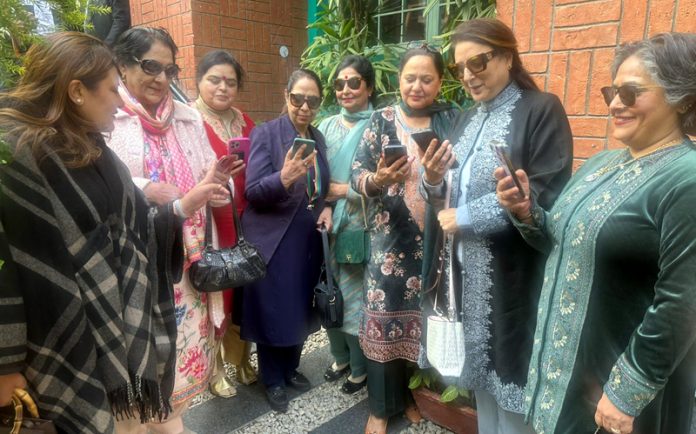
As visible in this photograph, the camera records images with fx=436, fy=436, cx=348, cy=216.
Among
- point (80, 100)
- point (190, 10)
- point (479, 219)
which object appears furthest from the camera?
point (190, 10)

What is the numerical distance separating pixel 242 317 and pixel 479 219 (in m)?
1.66

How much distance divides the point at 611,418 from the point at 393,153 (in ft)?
4.11

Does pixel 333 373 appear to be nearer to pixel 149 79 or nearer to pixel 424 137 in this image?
pixel 424 137

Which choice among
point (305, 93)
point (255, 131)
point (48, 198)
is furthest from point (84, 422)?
point (305, 93)

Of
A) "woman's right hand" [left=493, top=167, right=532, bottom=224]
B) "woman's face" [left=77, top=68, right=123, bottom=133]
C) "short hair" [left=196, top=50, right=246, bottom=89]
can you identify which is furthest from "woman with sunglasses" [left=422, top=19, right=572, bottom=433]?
"short hair" [left=196, top=50, right=246, bottom=89]

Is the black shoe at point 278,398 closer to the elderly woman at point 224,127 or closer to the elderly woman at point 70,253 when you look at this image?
the elderly woman at point 224,127

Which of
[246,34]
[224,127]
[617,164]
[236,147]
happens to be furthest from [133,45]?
[246,34]

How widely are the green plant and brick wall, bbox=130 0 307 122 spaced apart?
3614 mm

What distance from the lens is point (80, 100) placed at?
1.44m

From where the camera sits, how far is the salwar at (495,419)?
1789mm

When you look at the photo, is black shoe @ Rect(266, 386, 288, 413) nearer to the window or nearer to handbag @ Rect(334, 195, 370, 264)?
handbag @ Rect(334, 195, 370, 264)

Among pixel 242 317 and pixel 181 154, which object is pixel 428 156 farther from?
pixel 242 317

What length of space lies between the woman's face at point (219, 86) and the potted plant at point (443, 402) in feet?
6.80

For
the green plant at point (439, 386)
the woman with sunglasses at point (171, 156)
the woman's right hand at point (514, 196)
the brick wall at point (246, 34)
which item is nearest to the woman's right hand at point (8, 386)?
the woman with sunglasses at point (171, 156)
